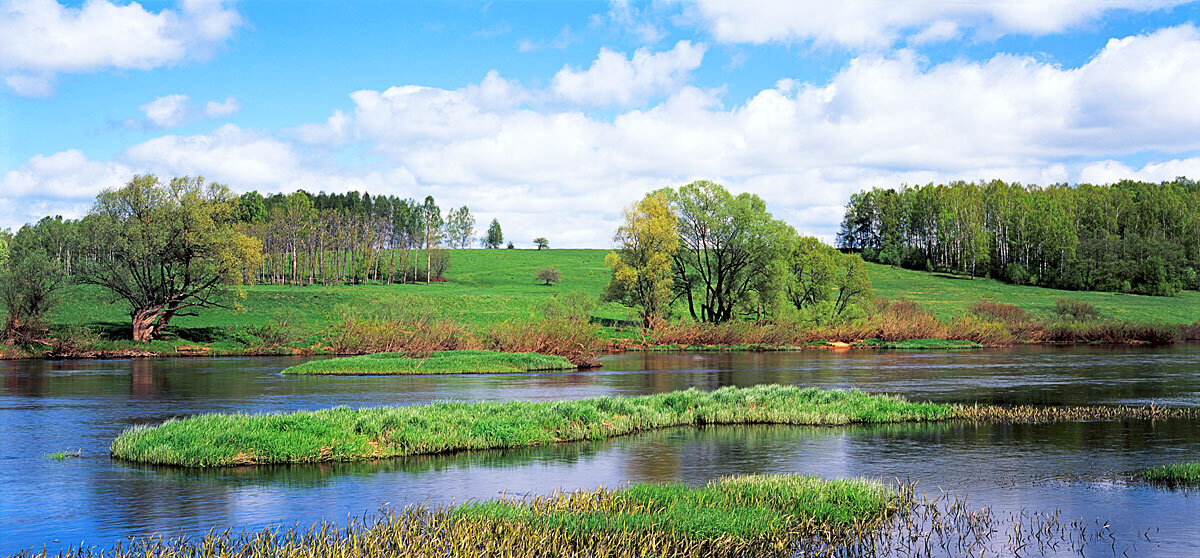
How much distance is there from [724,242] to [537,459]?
6100cm

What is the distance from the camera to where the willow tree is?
62750mm

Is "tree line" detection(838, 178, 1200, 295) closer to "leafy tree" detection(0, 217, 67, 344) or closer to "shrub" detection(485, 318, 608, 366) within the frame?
"shrub" detection(485, 318, 608, 366)

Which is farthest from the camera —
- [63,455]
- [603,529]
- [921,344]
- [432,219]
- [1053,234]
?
[432,219]

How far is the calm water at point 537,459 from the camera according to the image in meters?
16.8

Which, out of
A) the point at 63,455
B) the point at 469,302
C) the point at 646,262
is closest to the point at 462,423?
the point at 63,455

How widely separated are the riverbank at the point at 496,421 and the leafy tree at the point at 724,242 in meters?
48.0

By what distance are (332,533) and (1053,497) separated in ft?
42.8

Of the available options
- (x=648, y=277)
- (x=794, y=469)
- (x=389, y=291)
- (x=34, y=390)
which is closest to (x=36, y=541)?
(x=794, y=469)

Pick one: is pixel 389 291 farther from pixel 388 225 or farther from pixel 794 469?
pixel 794 469

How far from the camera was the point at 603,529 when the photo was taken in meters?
14.2

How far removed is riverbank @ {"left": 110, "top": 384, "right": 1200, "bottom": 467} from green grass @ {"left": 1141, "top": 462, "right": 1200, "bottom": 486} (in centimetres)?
1043

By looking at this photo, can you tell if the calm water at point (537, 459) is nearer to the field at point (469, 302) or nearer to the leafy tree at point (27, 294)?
the leafy tree at point (27, 294)

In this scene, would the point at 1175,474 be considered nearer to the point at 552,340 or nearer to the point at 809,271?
the point at 552,340

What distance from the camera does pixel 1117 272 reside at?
405 ft
